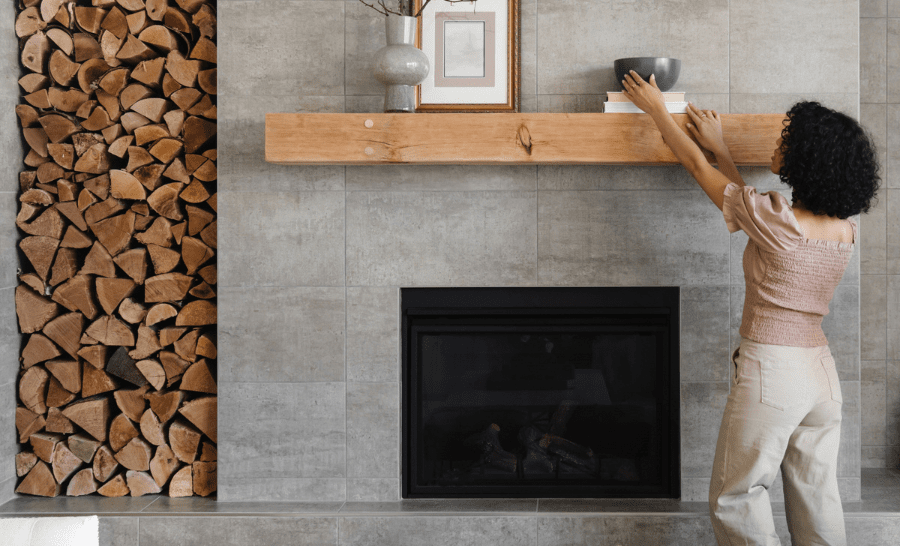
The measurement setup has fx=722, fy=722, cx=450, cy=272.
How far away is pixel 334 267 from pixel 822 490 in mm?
1600

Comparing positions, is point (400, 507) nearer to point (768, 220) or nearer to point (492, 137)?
point (492, 137)

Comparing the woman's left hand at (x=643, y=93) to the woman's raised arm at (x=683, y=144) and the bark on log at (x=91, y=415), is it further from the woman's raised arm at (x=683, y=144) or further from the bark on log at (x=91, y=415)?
the bark on log at (x=91, y=415)

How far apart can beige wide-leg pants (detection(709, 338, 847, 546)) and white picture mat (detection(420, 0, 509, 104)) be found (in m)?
1.11

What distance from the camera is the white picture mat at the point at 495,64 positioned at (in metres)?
2.38

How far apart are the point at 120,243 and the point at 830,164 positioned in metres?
2.22

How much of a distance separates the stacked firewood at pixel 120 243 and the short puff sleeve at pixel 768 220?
173 centimetres

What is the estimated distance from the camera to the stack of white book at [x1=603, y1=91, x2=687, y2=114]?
2.23 metres

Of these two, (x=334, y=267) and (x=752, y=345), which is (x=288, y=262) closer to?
(x=334, y=267)

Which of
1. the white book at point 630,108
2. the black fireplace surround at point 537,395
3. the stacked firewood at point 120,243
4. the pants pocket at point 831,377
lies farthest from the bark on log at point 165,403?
the pants pocket at point 831,377

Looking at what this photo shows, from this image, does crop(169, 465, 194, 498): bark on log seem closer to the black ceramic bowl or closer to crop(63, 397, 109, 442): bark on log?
crop(63, 397, 109, 442): bark on log

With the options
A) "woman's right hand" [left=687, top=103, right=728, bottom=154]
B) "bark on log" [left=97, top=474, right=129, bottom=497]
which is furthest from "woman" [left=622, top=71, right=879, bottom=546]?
"bark on log" [left=97, top=474, right=129, bottom=497]

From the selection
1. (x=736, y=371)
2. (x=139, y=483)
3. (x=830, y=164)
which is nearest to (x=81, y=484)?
(x=139, y=483)

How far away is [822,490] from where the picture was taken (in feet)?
6.45

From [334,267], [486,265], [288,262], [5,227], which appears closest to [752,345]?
[486,265]
